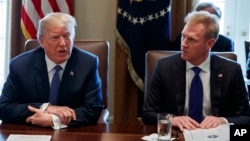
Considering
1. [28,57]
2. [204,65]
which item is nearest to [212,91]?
[204,65]

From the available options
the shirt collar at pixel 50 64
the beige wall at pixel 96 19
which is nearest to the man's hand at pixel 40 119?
the shirt collar at pixel 50 64

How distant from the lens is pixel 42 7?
10.9 feet

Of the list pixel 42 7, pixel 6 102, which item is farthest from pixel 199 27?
pixel 42 7

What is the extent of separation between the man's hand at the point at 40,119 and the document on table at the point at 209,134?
24.7 inches

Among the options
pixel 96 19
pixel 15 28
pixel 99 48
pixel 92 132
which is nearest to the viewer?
pixel 92 132

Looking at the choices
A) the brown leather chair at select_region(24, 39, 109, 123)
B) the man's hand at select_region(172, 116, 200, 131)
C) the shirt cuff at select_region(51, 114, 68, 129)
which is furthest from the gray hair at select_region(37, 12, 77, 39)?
the man's hand at select_region(172, 116, 200, 131)

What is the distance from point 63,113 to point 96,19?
6.50ft

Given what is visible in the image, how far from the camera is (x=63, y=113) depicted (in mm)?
1884

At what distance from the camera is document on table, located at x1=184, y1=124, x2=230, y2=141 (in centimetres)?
163

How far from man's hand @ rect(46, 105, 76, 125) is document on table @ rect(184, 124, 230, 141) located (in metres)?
0.55

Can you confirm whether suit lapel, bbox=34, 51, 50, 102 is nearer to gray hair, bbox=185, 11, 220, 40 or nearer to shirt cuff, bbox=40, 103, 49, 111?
shirt cuff, bbox=40, 103, 49, 111

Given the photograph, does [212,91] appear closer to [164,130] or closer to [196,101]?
[196,101]

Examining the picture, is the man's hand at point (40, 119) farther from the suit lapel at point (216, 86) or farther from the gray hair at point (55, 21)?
the suit lapel at point (216, 86)

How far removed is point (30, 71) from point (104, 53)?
57 centimetres
